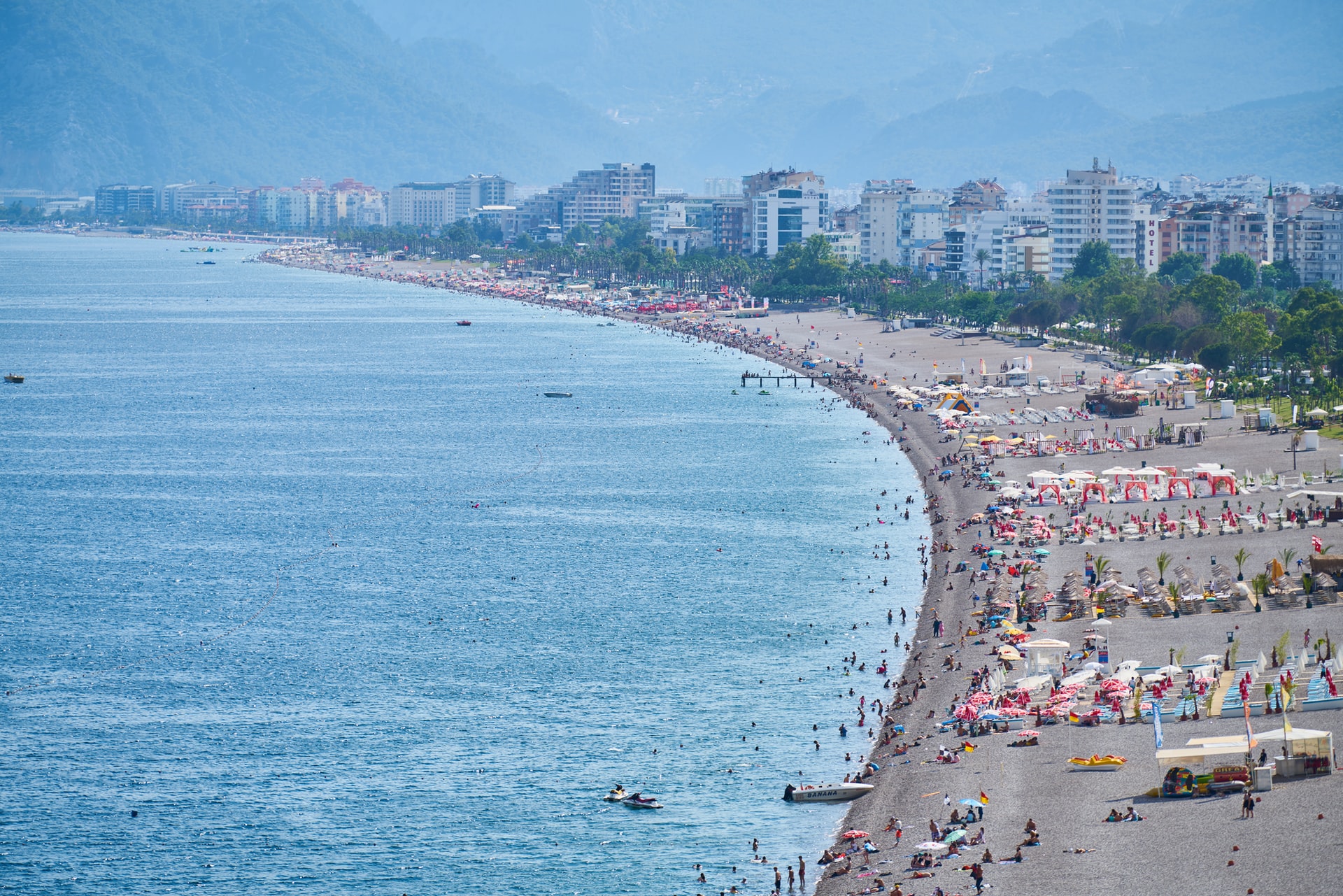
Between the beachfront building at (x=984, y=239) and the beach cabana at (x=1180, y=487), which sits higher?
the beachfront building at (x=984, y=239)

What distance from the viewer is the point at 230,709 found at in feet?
146

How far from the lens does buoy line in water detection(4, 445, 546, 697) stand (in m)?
47.2

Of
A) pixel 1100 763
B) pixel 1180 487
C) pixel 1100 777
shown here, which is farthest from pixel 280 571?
pixel 1180 487

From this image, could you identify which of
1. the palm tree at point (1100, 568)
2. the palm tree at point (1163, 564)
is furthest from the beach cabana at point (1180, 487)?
the palm tree at point (1100, 568)

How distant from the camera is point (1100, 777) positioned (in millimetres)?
36750

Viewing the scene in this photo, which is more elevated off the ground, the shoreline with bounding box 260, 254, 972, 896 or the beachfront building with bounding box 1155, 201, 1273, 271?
the beachfront building with bounding box 1155, 201, 1273, 271

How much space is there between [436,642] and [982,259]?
13124 cm

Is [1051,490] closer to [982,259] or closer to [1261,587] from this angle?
[1261,587]

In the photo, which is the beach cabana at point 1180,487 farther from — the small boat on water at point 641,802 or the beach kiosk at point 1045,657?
the small boat on water at point 641,802

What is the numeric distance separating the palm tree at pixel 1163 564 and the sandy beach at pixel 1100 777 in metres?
0.73

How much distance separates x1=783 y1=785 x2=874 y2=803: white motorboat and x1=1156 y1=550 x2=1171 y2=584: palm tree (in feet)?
Result: 54.4

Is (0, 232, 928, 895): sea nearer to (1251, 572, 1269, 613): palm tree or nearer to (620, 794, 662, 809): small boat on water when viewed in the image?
(620, 794, 662, 809): small boat on water

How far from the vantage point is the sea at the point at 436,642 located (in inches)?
1433

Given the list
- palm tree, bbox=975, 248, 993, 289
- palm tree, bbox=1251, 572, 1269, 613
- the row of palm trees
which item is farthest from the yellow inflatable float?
palm tree, bbox=975, 248, 993, 289
